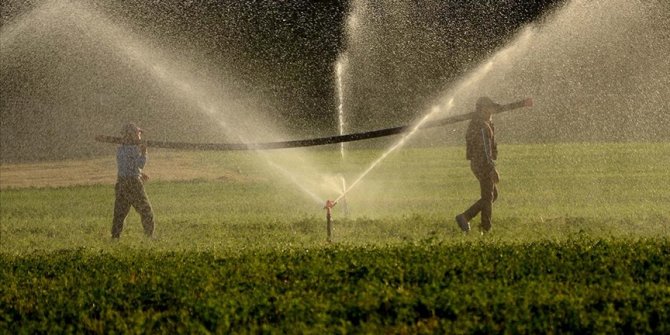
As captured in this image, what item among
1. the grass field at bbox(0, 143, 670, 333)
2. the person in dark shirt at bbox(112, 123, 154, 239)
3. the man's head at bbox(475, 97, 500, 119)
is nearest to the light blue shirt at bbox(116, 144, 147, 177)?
the person in dark shirt at bbox(112, 123, 154, 239)

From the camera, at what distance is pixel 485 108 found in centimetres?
1523

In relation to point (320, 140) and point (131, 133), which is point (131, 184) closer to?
point (131, 133)

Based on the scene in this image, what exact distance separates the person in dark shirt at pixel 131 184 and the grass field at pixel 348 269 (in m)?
0.39

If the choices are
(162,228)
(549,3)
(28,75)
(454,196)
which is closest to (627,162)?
(454,196)

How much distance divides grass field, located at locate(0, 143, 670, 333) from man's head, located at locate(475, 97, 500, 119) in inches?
69.5

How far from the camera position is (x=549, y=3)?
47.2m

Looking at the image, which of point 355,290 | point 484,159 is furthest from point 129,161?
point 355,290

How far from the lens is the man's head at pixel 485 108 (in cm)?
1518

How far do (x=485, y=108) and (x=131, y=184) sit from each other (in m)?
5.69

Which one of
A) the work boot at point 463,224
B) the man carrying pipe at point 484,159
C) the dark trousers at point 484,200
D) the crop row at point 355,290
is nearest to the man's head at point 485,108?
the man carrying pipe at point 484,159

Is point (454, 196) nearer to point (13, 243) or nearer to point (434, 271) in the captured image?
point (13, 243)

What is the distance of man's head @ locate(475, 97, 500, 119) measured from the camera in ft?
49.8

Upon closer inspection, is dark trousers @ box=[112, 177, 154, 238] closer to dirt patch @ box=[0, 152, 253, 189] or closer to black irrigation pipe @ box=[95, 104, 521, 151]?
black irrigation pipe @ box=[95, 104, 521, 151]

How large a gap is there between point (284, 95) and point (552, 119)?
17.5 meters
